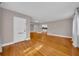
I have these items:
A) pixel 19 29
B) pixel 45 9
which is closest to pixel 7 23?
pixel 19 29

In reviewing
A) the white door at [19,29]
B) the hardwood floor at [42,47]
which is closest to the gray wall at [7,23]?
the white door at [19,29]

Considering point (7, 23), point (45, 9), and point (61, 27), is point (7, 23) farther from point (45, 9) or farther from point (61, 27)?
point (61, 27)

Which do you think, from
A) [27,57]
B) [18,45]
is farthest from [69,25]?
[18,45]

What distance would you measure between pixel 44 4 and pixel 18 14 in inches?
25.1

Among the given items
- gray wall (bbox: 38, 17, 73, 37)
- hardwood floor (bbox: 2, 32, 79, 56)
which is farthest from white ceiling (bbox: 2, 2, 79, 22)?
hardwood floor (bbox: 2, 32, 79, 56)

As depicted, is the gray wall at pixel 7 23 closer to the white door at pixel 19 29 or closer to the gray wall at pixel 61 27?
the white door at pixel 19 29

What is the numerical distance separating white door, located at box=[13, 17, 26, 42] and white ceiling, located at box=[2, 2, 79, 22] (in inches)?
8.5

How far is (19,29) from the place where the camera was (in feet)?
5.72

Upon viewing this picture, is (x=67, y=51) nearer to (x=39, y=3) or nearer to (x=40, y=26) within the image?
(x=40, y=26)

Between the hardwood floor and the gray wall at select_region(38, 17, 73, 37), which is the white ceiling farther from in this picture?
the hardwood floor

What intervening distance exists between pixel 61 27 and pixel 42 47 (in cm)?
65

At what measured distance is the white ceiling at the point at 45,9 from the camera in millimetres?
1554

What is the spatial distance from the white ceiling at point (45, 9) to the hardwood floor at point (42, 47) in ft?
1.43

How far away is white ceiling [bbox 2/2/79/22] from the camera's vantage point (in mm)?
1554
